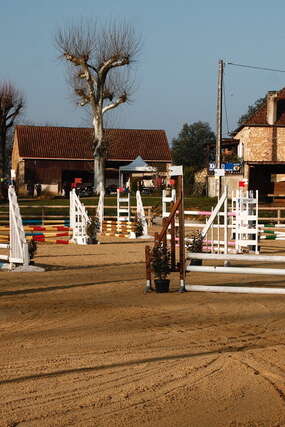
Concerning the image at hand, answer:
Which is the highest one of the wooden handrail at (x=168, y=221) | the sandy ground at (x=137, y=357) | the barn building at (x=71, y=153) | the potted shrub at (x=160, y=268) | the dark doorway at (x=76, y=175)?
the barn building at (x=71, y=153)

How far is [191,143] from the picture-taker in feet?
315

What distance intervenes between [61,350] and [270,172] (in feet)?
157

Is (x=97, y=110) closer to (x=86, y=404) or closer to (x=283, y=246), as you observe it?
(x=283, y=246)

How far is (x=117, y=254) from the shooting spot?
21.6m

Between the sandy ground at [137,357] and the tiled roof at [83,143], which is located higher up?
the tiled roof at [83,143]

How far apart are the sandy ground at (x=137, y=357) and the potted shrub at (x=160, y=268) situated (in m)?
0.25

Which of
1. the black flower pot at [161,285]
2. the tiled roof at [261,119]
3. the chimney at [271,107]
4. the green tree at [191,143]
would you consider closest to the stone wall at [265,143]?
the tiled roof at [261,119]

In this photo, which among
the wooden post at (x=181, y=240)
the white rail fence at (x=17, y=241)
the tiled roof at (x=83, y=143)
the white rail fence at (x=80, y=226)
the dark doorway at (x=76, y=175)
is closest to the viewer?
the wooden post at (x=181, y=240)

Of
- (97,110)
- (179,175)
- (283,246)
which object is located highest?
(97,110)

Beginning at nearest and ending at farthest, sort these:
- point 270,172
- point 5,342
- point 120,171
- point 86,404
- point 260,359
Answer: point 86,404, point 260,359, point 5,342, point 270,172, point 120,171

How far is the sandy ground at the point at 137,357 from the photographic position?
5.86 m

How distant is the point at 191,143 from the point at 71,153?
26885mm

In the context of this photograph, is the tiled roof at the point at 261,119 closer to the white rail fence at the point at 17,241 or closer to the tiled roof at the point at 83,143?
the tiled roof at the point at 83,143

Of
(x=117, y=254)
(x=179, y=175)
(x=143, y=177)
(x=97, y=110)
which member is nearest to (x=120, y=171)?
(x=143, y=177)
